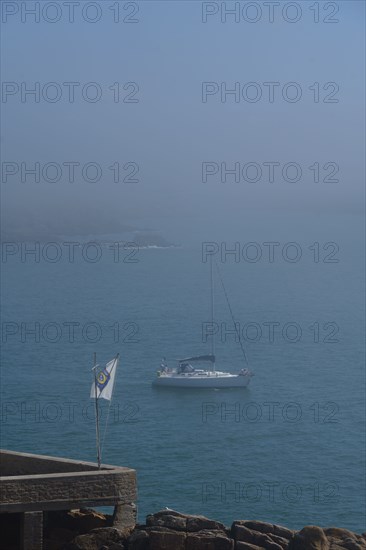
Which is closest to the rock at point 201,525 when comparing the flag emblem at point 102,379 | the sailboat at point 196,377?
the flag emblem at point 102,379

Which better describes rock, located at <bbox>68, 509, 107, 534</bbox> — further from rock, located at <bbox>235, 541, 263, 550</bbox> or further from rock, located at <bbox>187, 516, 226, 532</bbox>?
rock, located at <bbox>235, 541, 263, 550</bbox>

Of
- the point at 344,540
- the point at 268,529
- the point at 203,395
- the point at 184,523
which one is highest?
the point at 203,395

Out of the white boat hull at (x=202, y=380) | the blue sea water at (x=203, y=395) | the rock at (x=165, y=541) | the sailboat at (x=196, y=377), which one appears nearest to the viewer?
the rock at (x=165, y=541)

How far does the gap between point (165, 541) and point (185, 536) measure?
1.19 ft

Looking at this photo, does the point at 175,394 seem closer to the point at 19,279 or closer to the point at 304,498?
the point at 304,498

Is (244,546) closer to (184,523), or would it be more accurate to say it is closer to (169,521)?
(184,523)

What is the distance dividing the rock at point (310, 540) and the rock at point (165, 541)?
6.05 ft

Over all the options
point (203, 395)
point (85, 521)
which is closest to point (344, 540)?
point (85, 521)

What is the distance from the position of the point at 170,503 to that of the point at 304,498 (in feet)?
17.9

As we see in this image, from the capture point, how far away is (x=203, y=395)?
209ft

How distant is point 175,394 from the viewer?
62.6 m

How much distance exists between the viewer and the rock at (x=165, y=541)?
1872 centimetres

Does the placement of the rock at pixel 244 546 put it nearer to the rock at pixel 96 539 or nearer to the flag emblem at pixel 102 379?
the rock at pixel 96 539

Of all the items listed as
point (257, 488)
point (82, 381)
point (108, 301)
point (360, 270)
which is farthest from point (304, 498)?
point (360, 270)
